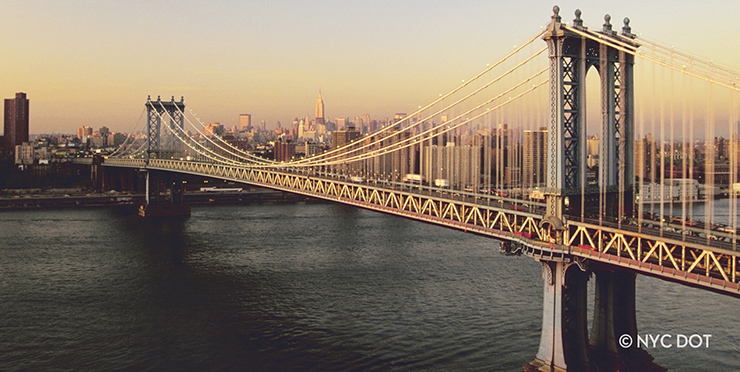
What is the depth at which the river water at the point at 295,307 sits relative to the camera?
14927mm

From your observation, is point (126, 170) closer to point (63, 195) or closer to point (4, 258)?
point (63, 195)

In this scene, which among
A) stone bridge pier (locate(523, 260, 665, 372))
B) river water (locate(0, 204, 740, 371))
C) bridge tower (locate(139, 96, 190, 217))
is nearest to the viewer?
stone bridge pier (locate(523, 260, 665, 372))

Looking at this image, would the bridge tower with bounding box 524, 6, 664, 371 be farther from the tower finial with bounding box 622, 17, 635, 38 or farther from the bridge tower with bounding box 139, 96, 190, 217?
the bridge tower with bounding box 139, 96, 190, 217

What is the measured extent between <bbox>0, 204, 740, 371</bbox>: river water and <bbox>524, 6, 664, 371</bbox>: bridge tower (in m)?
1.38

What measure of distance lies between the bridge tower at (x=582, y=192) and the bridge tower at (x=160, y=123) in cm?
4042

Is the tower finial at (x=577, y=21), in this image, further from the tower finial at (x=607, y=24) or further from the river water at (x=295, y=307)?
the river water at (x=295, y=307)

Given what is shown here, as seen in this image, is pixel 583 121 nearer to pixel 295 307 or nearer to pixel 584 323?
pixel 584 323

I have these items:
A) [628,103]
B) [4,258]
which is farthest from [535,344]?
[4,258]

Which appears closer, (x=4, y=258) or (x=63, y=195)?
Answer: (x=4, y=258)

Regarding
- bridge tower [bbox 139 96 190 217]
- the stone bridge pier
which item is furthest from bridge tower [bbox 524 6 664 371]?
bridge tower [bbox 139 96 190 217]

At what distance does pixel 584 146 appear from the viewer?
44.9 feet

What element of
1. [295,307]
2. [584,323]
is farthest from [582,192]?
[295,307]

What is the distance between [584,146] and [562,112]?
0.95 m

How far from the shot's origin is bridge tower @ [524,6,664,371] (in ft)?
42.8
